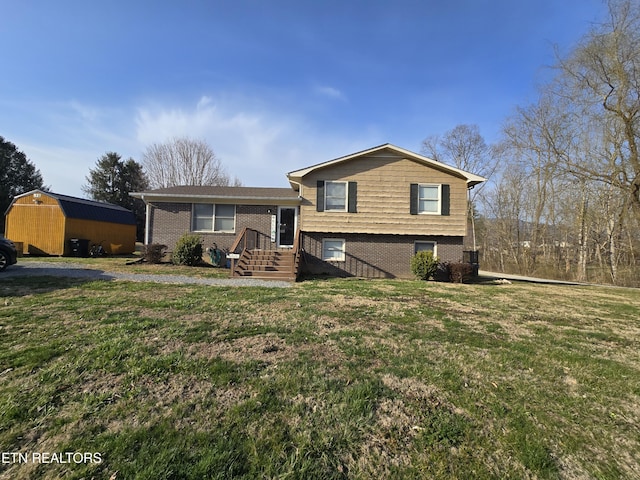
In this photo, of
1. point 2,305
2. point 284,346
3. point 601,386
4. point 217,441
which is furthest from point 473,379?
point 2,305

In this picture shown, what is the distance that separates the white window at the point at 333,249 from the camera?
1289 centimetres

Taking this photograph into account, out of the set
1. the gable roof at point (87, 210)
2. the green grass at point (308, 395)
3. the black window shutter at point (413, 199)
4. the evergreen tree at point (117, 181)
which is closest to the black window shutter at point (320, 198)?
the black window shutter at point (413, 199)

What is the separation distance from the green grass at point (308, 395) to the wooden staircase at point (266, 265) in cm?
492

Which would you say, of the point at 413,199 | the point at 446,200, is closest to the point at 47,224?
the point at 413,199

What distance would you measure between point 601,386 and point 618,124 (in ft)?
60.6

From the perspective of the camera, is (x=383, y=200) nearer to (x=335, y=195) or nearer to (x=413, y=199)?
(x=413, y=199)

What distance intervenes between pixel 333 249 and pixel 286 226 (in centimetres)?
265

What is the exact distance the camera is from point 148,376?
9.79 ft

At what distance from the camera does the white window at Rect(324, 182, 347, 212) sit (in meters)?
12.8

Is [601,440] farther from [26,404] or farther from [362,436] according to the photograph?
[26,404]

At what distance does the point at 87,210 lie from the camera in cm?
1702

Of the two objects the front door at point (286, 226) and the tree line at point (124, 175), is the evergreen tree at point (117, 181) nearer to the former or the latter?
the tree line at point (124, 175)

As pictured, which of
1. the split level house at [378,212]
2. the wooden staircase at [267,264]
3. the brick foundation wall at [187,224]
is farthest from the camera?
the brick foundation wall at [187,224]

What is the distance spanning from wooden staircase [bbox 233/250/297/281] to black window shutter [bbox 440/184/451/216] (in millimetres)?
6620
